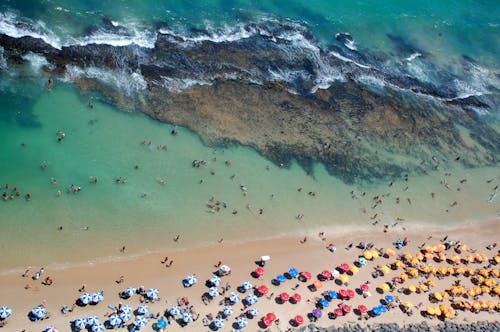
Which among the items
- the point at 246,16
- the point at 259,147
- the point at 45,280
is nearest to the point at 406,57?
the point at 246,16

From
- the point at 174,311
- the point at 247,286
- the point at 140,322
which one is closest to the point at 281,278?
the point at 247,286

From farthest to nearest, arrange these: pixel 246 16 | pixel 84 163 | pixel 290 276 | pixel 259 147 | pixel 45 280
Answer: pixel 246 16, pixel 259 147, pixel 84 163, pixel 290 276, pixel 45 280

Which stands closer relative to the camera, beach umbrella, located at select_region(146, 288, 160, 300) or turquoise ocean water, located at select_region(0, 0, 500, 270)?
beach umbrella, located at select_region(146, 288, 160, 300)

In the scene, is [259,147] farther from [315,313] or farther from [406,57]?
[406,57]

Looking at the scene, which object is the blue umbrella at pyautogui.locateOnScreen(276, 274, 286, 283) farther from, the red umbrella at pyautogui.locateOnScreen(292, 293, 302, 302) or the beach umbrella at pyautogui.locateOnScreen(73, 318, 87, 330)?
the beach umbrella at pyautogui.locateOnScreen(73, 318, 87, 330)

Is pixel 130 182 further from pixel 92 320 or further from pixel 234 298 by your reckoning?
pixel 234 298

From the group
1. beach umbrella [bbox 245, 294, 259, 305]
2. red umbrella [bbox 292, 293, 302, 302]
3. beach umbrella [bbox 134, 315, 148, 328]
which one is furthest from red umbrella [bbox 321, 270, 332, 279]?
beach umbrella [bbox 134, 315, 148, 328]

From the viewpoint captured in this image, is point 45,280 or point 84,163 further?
point 84,163
